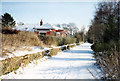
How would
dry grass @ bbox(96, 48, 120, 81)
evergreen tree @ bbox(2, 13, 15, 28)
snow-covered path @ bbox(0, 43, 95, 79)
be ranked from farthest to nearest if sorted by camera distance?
1. evergreen tree @ bbox(2, 13, 15, 28)
2. snow-covered path @ bbox(0, 43, 95, 79)
3. dry grass @ bbox(96, 48, 120, 81)

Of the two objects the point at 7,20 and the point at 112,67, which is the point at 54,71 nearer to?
the point at 112,67

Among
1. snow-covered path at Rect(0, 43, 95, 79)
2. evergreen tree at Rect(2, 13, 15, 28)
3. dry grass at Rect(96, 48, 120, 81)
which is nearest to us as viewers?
dry grass at Rect(96, 48, 120, 81)

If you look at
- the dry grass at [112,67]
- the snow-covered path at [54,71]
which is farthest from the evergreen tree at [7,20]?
the dry grass at [112,67]

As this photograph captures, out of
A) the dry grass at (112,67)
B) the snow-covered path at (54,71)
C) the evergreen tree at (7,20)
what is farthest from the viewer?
the evergreen tree at (7,20)

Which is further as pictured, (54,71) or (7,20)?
(7,20)

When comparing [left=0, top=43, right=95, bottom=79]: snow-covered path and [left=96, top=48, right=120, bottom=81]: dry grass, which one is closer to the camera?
[left=96, top=48, right=120, bottom=81]: dry grass

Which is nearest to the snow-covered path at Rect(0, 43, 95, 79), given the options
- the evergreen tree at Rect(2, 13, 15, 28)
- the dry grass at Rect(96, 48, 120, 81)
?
the dry grass at Rect(96, 48, 120, 81)

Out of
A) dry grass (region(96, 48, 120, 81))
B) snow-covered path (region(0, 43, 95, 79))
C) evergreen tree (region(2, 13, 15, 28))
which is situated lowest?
snow-covered path (region(0, 43, 95, 79))

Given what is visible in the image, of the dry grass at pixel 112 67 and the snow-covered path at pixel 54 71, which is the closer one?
the dry grass at pixel 112 67

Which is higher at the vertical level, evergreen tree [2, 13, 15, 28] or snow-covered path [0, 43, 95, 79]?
evergreen tree [2, 13, 15, 28]

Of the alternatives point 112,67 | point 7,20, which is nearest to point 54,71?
point 112,67

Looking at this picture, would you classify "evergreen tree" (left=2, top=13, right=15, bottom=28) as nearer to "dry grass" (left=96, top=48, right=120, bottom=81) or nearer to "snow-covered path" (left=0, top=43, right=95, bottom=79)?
"snow-covered path" (left=0, top=43, right=95, bottom=79)

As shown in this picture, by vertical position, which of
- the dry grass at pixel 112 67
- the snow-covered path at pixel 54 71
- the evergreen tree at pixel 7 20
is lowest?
the snow-covered path at pixel 54 71

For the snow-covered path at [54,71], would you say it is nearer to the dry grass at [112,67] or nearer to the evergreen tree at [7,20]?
the dry grass at [112,67]
